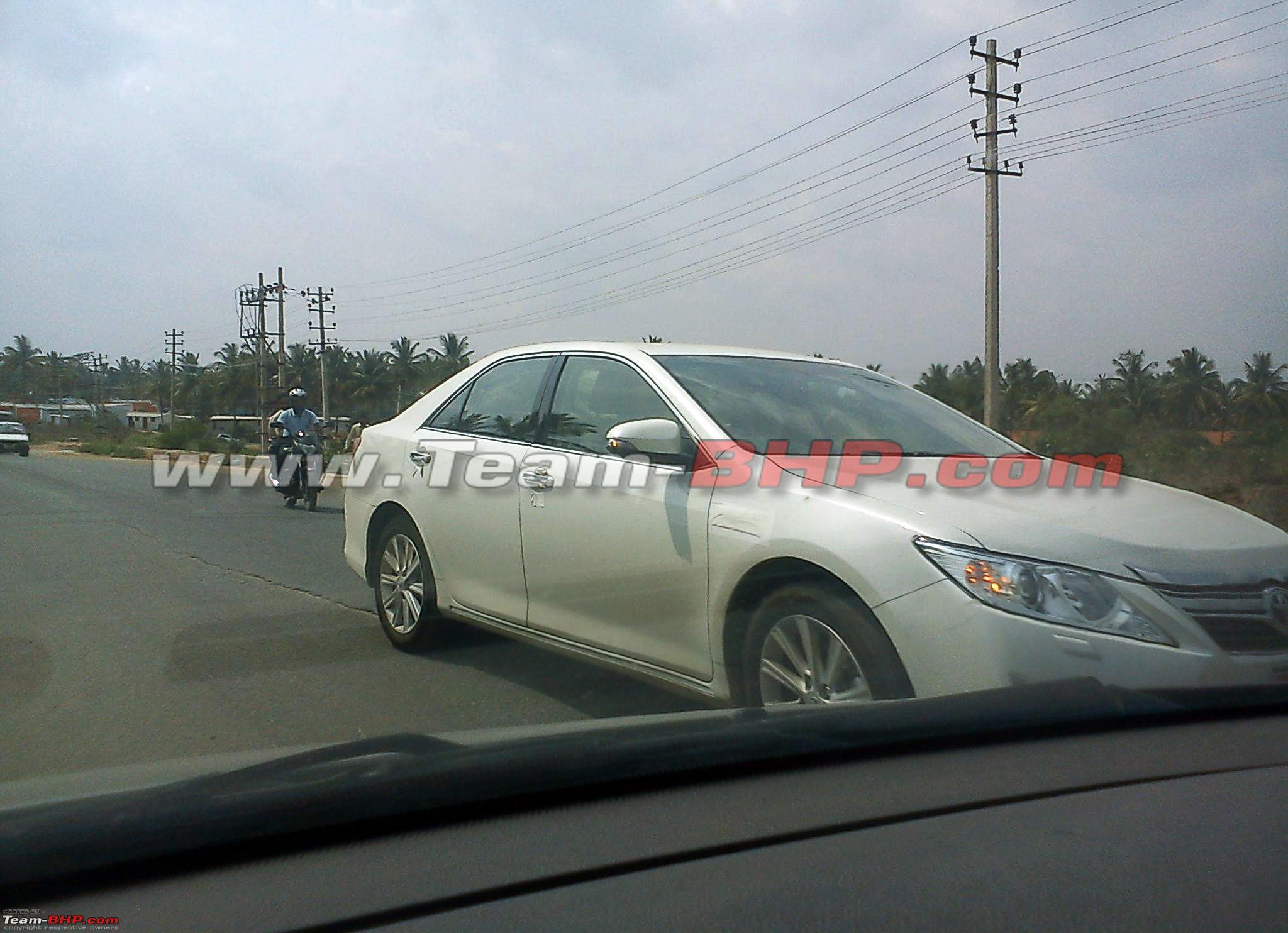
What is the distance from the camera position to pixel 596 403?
482cm

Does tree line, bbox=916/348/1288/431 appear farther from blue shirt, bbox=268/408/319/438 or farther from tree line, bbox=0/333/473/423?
tree line, bbox=0/333/473/423

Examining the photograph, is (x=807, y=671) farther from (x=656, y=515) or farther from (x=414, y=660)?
(x=414, y=660)

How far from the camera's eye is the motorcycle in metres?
14.2

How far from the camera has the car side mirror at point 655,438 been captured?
13.2 ft

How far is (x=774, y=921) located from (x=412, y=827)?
0.68 m

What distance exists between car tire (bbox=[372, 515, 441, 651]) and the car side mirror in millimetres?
1783

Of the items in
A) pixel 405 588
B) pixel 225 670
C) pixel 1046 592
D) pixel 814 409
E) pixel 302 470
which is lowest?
pixel 225 670

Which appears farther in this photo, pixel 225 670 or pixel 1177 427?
pixel 1177 427

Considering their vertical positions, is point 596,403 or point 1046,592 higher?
point 596,403

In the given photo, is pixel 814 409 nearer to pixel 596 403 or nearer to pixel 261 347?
pixel 596 403

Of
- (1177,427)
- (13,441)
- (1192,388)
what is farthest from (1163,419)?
(13,441)

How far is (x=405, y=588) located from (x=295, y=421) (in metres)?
9.54

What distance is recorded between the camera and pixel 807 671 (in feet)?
11.4

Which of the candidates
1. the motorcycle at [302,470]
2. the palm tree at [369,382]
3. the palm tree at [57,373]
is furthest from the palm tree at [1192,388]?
the palm tree at [57,373]
